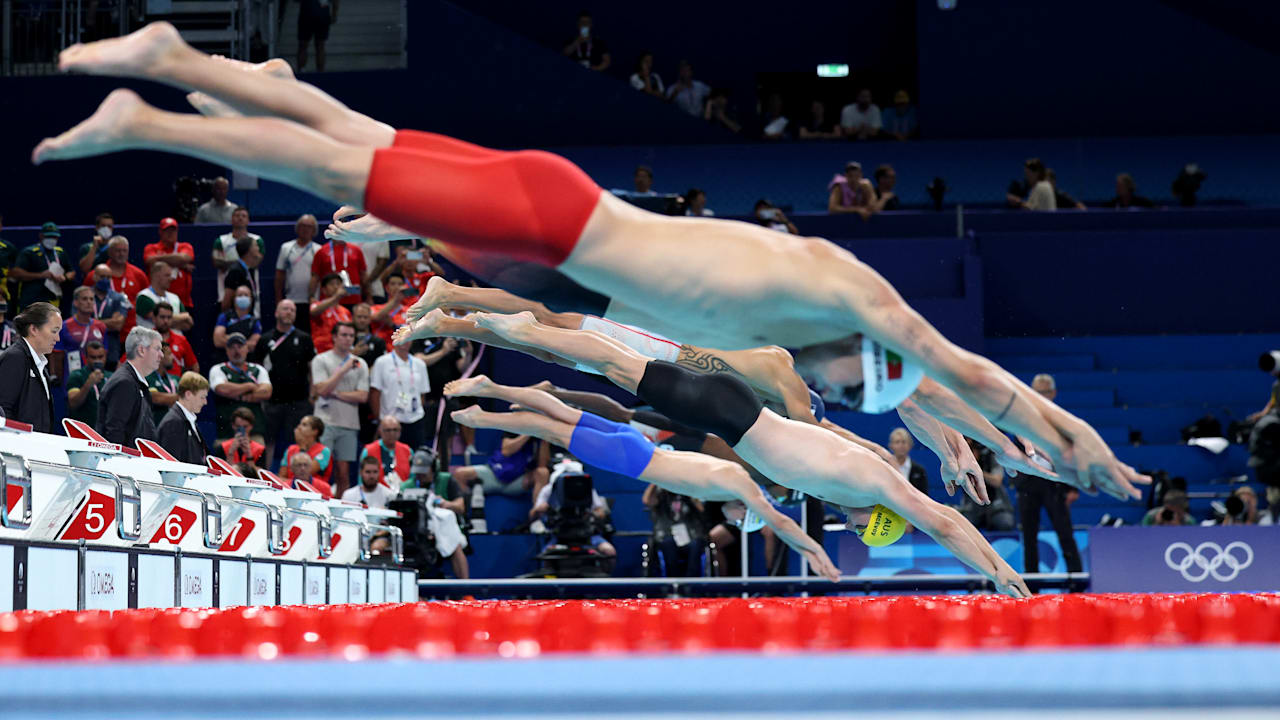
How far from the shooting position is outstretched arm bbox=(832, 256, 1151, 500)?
3611 mm

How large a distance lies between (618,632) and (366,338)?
29.6 feet

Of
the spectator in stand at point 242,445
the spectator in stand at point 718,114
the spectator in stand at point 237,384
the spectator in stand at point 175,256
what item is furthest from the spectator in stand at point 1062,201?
the spectator in stand at point 242,445

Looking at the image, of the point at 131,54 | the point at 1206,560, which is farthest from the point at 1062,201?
the point at 131,54

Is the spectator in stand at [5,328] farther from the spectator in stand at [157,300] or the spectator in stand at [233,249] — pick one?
the spectator in stand at [233,249]

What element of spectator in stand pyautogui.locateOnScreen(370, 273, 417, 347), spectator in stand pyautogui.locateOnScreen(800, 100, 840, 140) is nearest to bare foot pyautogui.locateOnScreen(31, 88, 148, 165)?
spectator in stand pyautogui.locateOnScreen(370, 273, 417, 347)

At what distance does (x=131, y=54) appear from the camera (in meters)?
3.40

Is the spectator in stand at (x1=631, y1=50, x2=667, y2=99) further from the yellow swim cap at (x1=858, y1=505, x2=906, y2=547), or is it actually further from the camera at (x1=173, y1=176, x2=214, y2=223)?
the yellow swim cap at (x1=858, y1=505, x2=906, y2=547)

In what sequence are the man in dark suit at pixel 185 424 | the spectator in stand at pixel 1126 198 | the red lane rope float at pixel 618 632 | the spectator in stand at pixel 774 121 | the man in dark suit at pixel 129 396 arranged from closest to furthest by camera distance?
the red lane rope float at pixel 618 632 → the man in dark suit at pixel 129 396 → the man in dark suit at pixel 185 424 → the spectator in stand at pixel 1126 198 → the spectator in stand at pixel 774 121

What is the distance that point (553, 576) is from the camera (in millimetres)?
10148

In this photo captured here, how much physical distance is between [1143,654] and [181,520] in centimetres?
555

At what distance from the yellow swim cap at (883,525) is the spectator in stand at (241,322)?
22.5 ft

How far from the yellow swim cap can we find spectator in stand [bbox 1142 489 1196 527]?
17.4ft

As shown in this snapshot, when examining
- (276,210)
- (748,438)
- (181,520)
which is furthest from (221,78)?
(276,210)

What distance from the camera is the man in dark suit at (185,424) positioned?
8086 millimetres
